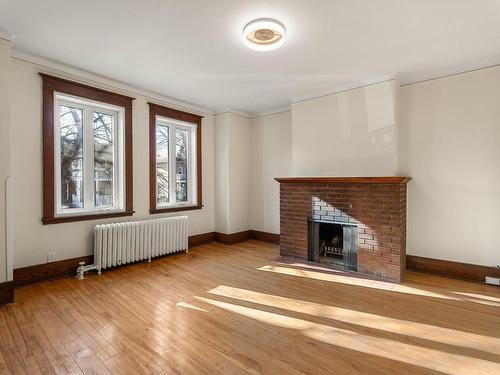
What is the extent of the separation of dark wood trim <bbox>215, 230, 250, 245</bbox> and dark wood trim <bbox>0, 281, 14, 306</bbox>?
10.2ft

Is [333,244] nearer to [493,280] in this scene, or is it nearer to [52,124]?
[493,280]

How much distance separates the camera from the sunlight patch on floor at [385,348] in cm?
171

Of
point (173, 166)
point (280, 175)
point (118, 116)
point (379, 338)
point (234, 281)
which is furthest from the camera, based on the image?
point (280, 175)

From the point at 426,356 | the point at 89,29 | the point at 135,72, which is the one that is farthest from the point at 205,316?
the point at 135,72

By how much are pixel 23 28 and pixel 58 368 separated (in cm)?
286

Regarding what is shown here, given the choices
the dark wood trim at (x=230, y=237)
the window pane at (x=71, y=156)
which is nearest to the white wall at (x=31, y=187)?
the window pane at (x=71, y=156)

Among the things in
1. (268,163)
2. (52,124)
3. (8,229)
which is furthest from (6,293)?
(268,163)

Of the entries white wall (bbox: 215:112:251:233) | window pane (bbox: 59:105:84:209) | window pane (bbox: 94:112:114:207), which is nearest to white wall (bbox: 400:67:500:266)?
white wall (bbox: 215:112:251:233)

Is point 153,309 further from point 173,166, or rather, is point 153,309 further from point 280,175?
point 280,175

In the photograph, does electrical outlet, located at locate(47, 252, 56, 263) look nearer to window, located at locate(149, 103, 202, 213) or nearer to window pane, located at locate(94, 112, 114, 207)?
window pane, located at locate(94, 112, 114, 207)

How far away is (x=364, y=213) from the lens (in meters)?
3.49

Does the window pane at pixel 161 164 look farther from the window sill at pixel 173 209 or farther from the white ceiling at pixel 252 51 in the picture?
the white ceiling at pixel 252 51

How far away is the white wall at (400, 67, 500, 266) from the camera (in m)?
3.12

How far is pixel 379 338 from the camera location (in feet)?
6.62
